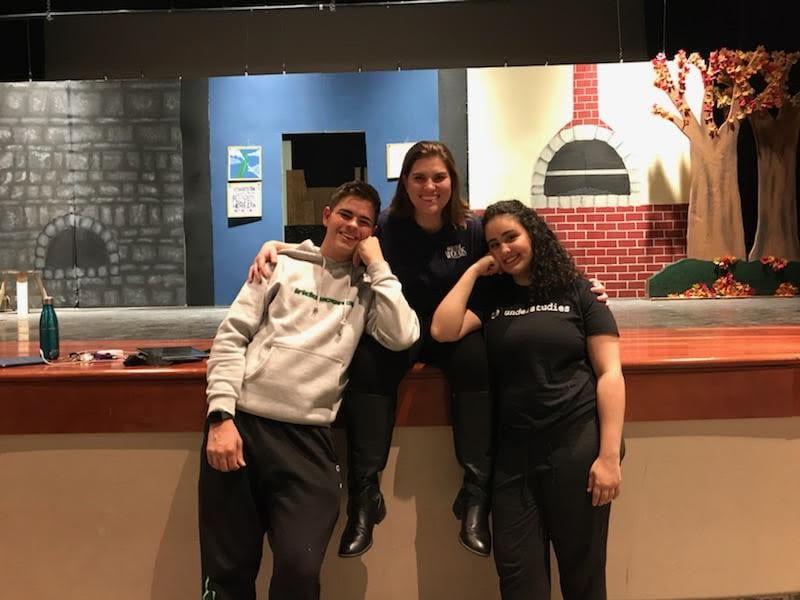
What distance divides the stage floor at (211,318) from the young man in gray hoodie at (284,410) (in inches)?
79.4

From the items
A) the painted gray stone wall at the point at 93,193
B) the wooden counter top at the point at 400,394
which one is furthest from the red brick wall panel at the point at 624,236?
the wooden counter top at the point at 400,394

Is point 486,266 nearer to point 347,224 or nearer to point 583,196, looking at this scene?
point 347,224

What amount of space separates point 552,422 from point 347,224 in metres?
0.65

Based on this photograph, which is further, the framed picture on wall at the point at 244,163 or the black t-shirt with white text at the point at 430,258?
the framed picture on wall at the point at 244,163

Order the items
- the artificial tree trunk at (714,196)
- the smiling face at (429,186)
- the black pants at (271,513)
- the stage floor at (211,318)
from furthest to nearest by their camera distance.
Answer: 1. the artificial tree trunk at (714,196)
2. the stage floor at (211,318)
3. the smiling face at (429,186)
4. the black pants at (271,513)

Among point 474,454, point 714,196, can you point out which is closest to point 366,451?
point 474,454

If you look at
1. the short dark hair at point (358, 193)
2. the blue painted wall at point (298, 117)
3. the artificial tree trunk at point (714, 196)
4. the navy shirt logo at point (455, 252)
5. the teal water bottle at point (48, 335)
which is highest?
the blue painted wall at point (298, 117)

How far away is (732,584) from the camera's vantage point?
1.91 meters

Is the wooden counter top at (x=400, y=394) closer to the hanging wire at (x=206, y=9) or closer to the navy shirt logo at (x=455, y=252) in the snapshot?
the navy shirt logo at (x=455, y=252)

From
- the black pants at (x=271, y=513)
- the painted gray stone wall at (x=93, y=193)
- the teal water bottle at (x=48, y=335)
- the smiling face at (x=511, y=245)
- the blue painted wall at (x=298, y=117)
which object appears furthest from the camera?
the painted gray stone wall at (x=93, y=193)

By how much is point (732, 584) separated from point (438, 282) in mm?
1161

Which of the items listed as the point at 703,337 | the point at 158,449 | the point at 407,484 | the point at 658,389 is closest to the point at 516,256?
the point at 658,389

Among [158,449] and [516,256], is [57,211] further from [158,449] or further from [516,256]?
[516,256]

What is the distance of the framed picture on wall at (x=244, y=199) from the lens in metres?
6.14
